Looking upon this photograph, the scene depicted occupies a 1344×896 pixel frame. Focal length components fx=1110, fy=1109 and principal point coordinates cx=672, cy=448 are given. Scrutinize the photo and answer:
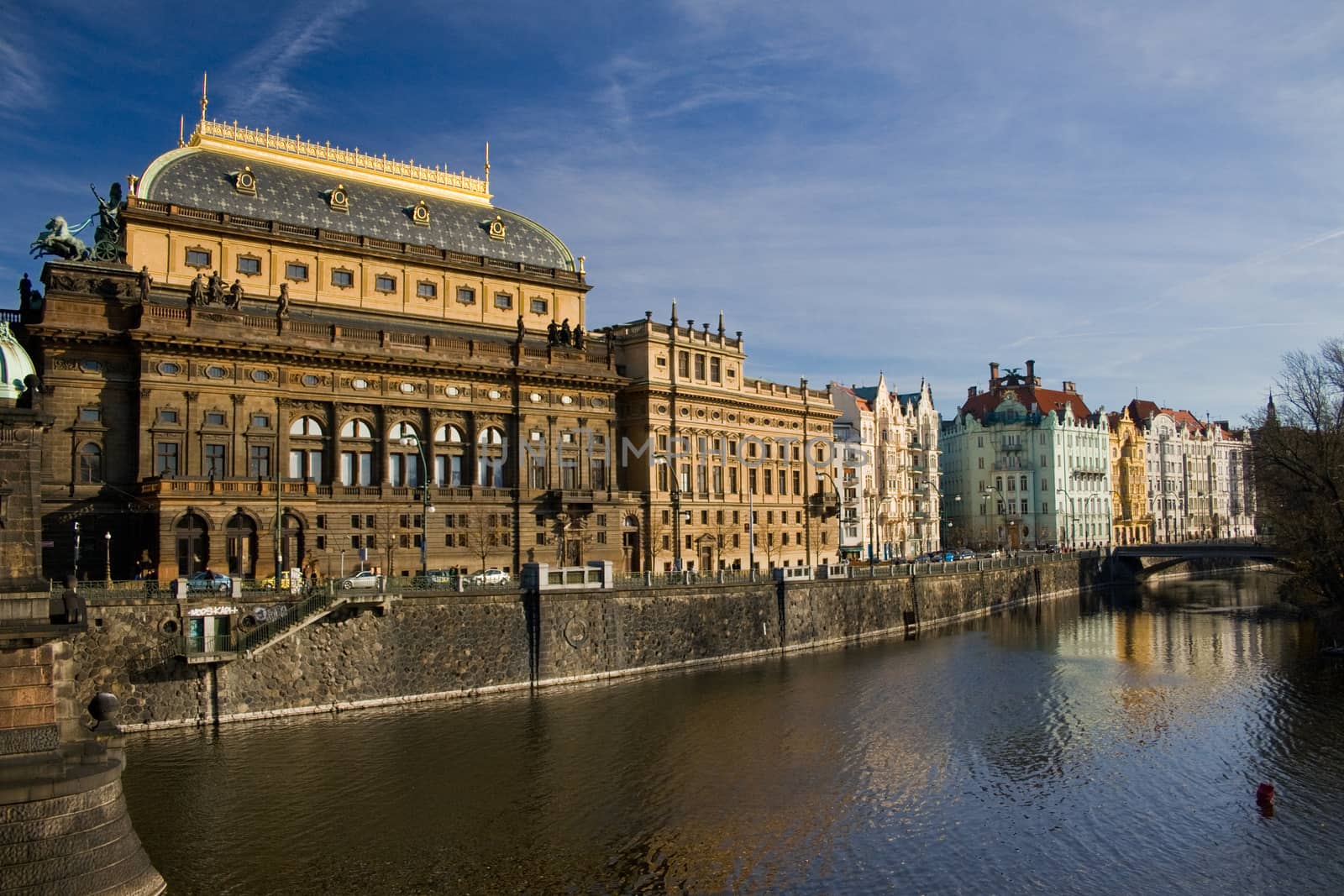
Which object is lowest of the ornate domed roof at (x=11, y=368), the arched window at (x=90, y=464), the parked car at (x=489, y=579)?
the parked car at (x=489, y=579)

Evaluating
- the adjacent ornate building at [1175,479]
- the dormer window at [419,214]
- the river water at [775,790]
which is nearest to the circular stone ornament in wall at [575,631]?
the river water at [775,790]

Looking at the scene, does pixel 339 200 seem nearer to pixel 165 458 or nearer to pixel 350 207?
pixel 350 207

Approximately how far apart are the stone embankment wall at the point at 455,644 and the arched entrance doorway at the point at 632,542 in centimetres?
1515

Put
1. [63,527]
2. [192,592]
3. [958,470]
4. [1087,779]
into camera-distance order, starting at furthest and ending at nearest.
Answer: [958,470]
[63,527]
[192,592]
[1087,779]

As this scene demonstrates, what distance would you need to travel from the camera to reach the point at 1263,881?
3384 cm

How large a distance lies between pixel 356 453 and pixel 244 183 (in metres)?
20.9

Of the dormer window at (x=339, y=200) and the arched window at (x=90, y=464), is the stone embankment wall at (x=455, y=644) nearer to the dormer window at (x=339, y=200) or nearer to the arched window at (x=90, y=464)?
Answer: the arched window at (x=90, y=464)

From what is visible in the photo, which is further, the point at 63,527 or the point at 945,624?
the point at 945,624

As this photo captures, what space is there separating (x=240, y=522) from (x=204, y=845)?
32653 millimetres

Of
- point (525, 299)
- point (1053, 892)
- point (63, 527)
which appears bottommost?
point (1053, 892)

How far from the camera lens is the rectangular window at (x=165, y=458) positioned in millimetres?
64812

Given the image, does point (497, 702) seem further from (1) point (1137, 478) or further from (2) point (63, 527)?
(1) point (1137, 478)

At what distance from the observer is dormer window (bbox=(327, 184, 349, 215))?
81.0m

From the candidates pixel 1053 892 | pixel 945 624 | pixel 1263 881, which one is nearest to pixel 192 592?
pixel 1053 892
